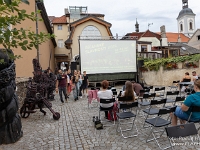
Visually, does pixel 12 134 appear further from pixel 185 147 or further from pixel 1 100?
pixel 185 147

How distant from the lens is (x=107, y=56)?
1645 cm

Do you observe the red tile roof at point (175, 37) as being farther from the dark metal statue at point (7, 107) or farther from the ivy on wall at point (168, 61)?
the dark metal statue at point (7, 107)

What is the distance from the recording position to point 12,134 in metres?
4.16

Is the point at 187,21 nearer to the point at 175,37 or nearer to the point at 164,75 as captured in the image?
the point at 175,37

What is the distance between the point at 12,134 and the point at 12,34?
3.08 metres

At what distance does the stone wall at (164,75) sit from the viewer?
14780 millimetres

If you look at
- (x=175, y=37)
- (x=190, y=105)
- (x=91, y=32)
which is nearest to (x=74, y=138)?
(x=190, y=105)

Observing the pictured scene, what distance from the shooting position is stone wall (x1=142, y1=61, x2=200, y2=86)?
48.5ft

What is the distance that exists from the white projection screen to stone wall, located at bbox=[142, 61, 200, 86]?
1553 millimetres

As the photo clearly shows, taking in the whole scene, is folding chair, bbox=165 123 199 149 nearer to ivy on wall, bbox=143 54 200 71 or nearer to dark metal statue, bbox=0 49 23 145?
dark metal statue, bbox=0 49 23 145

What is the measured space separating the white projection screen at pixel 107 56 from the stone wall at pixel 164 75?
5.09ft

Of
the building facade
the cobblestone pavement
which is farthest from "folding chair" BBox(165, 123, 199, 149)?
the building facade

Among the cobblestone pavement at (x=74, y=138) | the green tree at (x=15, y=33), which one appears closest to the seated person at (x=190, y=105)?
the cobblestone pavement at (x=74, y=138)

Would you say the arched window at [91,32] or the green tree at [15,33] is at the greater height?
the arched window at [91,32]
